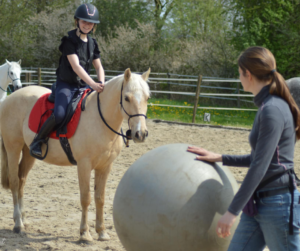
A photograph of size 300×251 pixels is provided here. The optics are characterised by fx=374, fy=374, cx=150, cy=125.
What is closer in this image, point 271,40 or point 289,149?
point 289,149

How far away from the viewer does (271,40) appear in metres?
16.3

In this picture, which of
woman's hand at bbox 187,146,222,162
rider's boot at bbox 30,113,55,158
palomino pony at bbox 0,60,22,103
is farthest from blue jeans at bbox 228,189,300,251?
palomino pony at bbox 0,60,22,103

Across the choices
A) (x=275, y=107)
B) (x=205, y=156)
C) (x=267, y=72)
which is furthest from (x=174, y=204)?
(x=267, y=72)

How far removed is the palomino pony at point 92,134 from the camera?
12.0ft

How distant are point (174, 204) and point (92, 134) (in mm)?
1770

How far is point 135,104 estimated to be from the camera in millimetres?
3594

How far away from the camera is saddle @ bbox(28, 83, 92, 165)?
4.05m

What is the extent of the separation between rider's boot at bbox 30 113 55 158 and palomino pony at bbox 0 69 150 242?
0.10 meters

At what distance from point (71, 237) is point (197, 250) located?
6.93ft

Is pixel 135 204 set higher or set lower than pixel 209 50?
lower

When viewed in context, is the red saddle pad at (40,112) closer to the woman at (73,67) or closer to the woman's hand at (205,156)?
the woman at (73,67)

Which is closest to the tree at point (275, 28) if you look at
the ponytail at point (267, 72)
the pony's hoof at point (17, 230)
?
the pony's hoof at point (17, 230)

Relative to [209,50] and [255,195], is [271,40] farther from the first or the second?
[255,195]

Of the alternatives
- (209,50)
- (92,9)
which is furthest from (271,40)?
(92,9)
